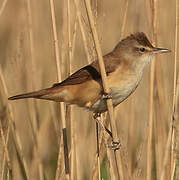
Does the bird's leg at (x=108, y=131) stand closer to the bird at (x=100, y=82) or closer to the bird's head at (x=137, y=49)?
the bird at (x=100, y=82)

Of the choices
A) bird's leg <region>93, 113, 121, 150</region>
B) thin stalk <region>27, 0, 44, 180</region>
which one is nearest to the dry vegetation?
thin stalk <region>27, 0, 44, 180</region>

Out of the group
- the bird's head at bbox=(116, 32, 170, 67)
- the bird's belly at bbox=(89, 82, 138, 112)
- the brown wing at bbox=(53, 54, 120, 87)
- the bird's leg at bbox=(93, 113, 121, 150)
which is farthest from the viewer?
the bird's head at bbox=(116, 32, 170, 67)

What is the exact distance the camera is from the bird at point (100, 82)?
2.86 meters

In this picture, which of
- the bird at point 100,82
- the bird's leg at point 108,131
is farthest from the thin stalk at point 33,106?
the bird's leg at point 108,131

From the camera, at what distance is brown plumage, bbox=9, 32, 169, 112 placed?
2.86m

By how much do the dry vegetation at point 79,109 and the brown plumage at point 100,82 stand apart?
0.10m

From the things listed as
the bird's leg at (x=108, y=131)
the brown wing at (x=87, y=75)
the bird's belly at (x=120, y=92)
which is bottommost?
the bird's leg at (x=108, y=131)

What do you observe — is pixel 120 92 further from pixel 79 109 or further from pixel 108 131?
pixel 79 109

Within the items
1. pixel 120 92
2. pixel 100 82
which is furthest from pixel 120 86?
pixel 100 82

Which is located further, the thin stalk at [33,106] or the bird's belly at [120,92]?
the thin stalk at [33,106]

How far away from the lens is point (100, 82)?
291 cm

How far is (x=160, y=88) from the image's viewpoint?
3.16 meters

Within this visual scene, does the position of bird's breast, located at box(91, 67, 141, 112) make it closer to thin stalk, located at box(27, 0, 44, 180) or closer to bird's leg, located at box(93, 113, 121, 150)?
bird's leg, located at box(93, 113, 121, 150)

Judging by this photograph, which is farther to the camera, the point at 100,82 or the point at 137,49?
the point at 137,49
